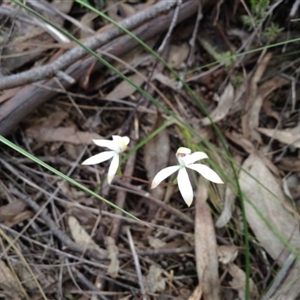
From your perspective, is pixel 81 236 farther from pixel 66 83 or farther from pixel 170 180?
pixel 66 83

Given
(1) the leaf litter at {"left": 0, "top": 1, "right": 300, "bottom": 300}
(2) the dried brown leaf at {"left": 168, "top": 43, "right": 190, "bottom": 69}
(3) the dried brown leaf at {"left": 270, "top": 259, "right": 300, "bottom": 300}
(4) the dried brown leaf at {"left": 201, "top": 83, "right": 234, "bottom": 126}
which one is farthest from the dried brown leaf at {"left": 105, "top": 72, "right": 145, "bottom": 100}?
(3) the dried brown leaf at {"left": 270, "top": 259, "right": 300, "bottom": 300}

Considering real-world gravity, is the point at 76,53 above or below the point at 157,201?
above

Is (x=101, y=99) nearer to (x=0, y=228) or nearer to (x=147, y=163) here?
(x=147, y=163)

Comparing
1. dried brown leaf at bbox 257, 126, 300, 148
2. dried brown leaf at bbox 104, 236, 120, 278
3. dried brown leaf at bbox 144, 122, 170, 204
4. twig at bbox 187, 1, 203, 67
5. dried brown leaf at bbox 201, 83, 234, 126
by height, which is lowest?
dried brown leaf at bbox 104, 236, 120, 278

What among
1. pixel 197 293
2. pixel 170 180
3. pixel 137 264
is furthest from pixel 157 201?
pixel 197 293

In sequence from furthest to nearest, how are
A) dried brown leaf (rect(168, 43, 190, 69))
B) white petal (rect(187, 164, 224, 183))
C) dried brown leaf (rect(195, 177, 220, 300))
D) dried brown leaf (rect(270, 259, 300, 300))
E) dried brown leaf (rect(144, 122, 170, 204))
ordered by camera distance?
1. dried brown leaf (rect(168, 43, 190, 69))
2. dried brown leaf (rect(144, 122, 170, 204))
3. dried brown leaf (rect(195, 177, 220, 300))
4. dried brown leaf (rect(270, 259, 300, 300))
5. white petal (rect(187, 164, 224, 183))

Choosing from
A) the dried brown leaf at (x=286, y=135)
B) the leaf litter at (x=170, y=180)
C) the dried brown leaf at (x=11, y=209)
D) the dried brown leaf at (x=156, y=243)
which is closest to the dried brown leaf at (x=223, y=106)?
the leaf litter at (x=170, y=180)

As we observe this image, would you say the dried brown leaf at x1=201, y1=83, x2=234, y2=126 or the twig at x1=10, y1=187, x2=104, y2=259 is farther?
the dried brown leaf at x1=201, y1=83, x2=234, y2=126

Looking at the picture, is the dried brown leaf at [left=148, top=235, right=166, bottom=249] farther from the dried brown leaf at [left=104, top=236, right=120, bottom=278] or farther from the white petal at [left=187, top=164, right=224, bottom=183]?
the white petal at [left=187, top=164, right=224, bottom=183]
